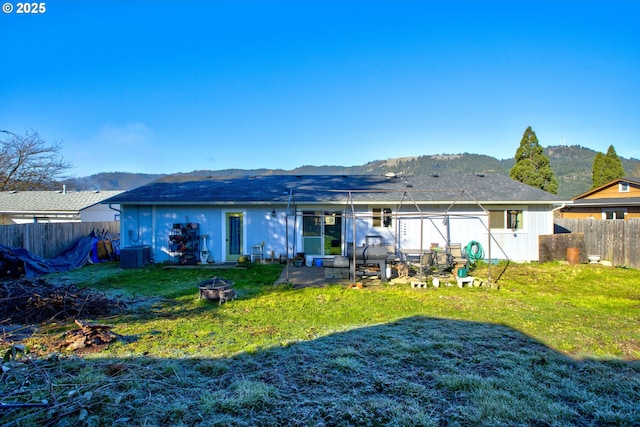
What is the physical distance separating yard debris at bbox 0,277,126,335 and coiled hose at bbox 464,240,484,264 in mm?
10453

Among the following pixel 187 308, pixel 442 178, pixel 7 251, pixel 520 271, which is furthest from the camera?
pixel 442 178

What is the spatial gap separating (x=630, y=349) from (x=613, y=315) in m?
2.23

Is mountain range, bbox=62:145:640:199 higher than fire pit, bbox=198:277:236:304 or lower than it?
higher

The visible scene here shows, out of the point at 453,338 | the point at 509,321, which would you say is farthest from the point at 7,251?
the point at 509,321

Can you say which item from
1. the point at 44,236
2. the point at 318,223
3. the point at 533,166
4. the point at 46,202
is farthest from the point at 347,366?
the point at 533,166

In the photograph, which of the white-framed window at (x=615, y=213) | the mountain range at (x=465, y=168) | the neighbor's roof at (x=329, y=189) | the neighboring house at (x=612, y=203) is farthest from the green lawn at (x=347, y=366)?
the mountain range at (x=465, y=168)

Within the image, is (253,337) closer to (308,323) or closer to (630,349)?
(308,323)

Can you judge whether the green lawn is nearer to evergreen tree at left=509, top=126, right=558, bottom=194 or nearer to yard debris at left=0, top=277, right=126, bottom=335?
yard debris at left=0, top=277, right=126, bottom=335

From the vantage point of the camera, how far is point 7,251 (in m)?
10.3

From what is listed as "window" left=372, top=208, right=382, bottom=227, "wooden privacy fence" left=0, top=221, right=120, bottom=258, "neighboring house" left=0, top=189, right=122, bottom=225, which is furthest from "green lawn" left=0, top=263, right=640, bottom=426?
"neighboring house" left=0, top=189, right=122, bottom=225

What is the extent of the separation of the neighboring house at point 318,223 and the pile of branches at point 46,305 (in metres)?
5.79

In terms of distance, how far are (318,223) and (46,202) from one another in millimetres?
17897

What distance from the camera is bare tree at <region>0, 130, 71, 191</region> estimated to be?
26.1 m

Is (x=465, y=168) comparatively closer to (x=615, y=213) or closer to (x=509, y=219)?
(x=615, y=213)
